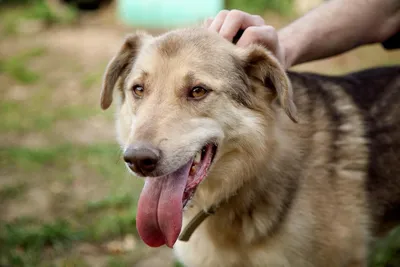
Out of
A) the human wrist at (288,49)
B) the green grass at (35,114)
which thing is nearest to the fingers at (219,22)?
the human wrist at (288,49)

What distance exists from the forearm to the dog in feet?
0.62

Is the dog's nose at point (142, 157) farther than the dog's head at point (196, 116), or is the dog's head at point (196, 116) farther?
the dog's head at point (196, 116)

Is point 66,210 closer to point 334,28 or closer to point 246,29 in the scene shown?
point 246,29

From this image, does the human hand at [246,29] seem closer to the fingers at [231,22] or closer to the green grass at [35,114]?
the fingers at [231,22]

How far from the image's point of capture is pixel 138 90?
8.55ft

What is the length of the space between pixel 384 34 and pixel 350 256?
1489mm

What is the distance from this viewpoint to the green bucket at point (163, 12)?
31.1ft

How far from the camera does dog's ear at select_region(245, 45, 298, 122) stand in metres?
2.40

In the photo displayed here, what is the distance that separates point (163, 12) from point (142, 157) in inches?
318

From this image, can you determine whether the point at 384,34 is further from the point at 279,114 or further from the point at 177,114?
the point at 177,114

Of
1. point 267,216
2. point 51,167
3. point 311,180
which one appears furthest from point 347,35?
point 51,167

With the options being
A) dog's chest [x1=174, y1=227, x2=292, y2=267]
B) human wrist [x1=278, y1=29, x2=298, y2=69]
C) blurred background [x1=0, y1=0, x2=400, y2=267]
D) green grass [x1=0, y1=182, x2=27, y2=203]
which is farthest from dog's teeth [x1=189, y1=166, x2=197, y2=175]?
green grass [x1=0, y1=182, x2=27, y2=203]

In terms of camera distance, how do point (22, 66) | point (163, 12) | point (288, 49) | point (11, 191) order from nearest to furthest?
point (288, 49) < point (11, 191) < point (22, 66) < point (163, 12)

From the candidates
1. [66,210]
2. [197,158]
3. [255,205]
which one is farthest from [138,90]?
[66,210]
